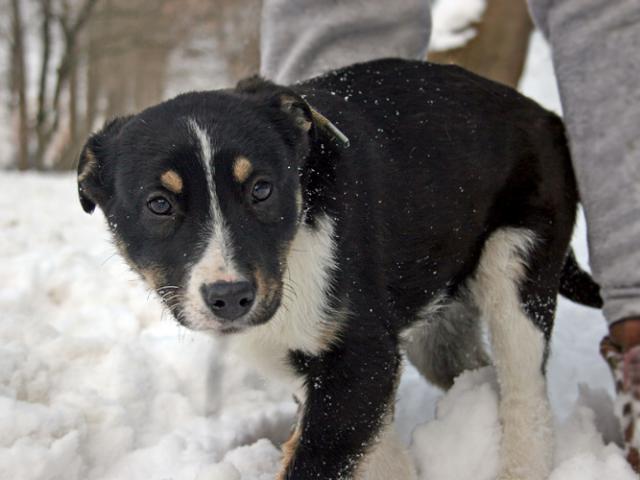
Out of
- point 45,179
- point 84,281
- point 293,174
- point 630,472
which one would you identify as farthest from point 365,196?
point 45,179

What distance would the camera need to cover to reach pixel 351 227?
120 inches

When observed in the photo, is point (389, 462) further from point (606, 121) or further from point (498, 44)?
point (498, 44)

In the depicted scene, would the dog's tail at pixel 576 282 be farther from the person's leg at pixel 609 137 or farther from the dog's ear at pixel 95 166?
the dog's ear at pixel 95 166

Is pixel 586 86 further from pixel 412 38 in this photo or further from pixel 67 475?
pixel 67 475

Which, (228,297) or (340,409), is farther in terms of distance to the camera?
(340,409)

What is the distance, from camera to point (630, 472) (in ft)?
10.8

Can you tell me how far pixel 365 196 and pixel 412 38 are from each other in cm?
197

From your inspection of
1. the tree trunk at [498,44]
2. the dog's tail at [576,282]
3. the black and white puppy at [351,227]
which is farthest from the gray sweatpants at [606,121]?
the tree trunk at [498,44]

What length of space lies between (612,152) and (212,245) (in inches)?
81.9

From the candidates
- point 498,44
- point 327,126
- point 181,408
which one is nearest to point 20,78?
point 498,44

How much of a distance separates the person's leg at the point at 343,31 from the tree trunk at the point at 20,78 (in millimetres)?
18799

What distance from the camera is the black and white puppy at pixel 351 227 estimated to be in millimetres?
2705

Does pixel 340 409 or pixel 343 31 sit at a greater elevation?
pixel 343 31

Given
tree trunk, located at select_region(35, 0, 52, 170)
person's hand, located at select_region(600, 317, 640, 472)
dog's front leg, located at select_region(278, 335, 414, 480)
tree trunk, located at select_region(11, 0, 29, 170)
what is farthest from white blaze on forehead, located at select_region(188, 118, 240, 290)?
tree trunk, located at select_region(35, 0, 52, 170)
